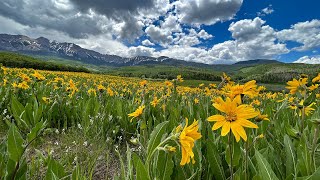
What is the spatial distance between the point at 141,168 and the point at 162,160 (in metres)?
0.51

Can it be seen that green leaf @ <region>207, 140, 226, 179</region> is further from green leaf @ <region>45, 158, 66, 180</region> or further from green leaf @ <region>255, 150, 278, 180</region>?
green leaf @ <region>45, 158, 66, 180</region>

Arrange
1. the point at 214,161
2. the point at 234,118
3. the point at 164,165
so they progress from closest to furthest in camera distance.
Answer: the point at 234,118 → the point at 164,165 → the point at 214,161

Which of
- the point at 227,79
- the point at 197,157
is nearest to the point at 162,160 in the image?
the point at 197,157

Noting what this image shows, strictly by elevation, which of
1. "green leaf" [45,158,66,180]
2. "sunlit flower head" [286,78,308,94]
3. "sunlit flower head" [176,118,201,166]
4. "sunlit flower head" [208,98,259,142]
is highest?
"sunlit flower head" [286,78,308,94]

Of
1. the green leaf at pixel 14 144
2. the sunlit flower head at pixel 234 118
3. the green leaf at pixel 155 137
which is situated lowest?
the green leaf at pixel 14 144

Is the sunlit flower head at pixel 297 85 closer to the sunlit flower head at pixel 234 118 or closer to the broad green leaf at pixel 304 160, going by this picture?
the broad green leaf at pixel 304 160

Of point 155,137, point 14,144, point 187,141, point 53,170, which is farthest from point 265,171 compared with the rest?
point 14,144

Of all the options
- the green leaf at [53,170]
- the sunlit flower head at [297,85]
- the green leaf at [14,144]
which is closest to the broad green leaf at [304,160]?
the sunlit flower head at [297,85]

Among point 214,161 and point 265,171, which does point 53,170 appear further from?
point 265,171

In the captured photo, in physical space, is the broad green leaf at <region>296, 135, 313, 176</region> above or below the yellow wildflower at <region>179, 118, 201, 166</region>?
below

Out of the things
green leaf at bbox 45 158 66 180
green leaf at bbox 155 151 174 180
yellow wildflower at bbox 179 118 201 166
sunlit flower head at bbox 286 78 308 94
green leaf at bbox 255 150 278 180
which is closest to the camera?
yellow wildflower at bbox 179 118 201 166

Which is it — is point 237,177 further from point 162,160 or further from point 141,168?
point 141,168

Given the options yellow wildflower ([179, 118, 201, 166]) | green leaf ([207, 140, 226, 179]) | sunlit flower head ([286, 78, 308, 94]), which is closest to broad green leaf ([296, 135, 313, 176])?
green leaf ([207, 140, 226, 179])

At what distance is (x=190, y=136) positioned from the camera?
140 centimetres
